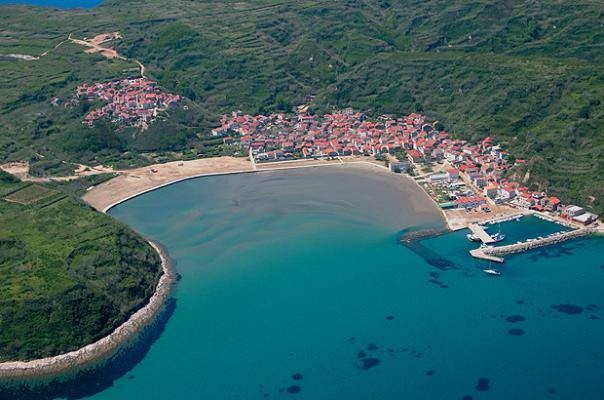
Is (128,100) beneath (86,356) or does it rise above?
above

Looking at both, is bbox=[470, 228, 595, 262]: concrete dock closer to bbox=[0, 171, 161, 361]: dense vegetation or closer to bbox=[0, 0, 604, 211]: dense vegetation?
bbox=[0, 0, 604, 211]: dense vegetation

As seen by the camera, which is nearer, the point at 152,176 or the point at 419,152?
the point at 152,176

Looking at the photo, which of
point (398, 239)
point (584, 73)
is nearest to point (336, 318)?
point (398, 239)

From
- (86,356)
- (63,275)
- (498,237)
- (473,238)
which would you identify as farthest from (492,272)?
(63,275)

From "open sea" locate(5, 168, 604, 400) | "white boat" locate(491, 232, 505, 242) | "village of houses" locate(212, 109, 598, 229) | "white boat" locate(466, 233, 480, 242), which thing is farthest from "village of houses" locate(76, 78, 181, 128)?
"white boat" locate(491, 232, 505, 242)

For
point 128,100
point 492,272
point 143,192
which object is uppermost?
point 128,100

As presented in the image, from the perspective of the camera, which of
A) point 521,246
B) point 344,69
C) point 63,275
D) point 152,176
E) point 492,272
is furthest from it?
point 344,69

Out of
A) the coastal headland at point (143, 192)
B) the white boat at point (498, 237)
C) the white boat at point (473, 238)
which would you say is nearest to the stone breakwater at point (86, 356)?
the coastal headland at point (143, 192)

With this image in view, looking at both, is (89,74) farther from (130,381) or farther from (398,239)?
(130,381)

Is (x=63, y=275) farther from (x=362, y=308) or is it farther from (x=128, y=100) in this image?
(x=128, y=100)
